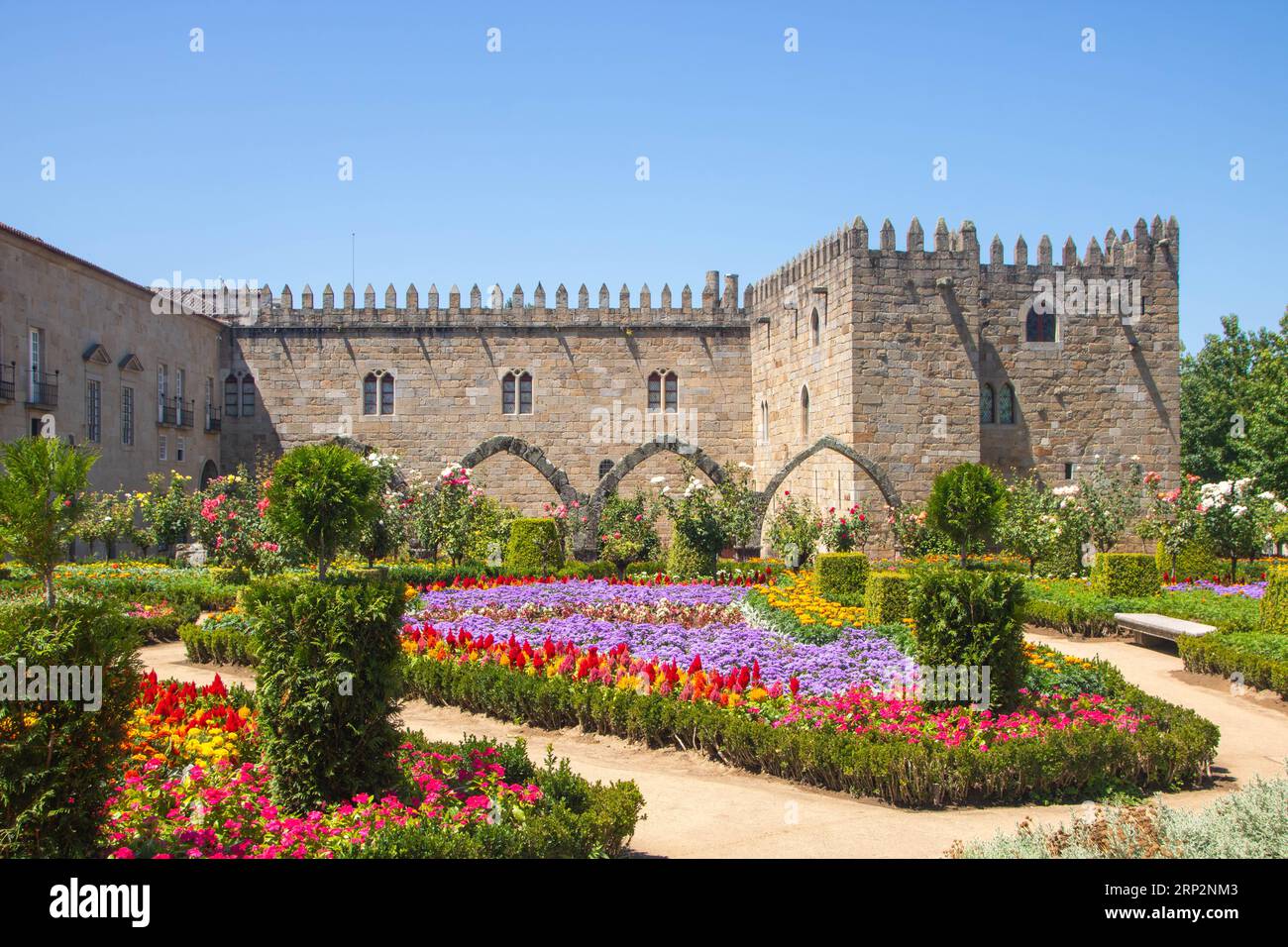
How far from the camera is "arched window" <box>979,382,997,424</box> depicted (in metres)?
20.5

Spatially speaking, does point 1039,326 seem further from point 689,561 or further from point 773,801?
point 773,801

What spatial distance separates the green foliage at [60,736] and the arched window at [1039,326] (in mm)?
19087

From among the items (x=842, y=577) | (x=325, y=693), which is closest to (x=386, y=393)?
(x=842, y=577)

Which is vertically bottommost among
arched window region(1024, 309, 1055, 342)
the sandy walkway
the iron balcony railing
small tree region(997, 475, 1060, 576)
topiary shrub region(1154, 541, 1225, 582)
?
the sandy walkway

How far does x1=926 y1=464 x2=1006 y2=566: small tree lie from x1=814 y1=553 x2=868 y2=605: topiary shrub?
239 cm

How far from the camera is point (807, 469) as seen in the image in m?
21.4

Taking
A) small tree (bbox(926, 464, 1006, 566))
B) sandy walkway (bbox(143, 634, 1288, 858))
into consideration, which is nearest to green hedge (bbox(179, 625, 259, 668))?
sandy walkway (bbox(143, 634, 1288, 858))

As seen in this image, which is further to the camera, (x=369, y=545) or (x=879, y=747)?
(x=369, y=545)

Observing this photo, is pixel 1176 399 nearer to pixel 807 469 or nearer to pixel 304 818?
pixel 807 469

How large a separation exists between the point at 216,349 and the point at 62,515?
16215mm

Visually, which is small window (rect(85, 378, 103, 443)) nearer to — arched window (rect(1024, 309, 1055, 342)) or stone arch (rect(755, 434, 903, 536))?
stone arch (rect(755, 434, 903, 536))

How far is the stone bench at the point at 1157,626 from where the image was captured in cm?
1148

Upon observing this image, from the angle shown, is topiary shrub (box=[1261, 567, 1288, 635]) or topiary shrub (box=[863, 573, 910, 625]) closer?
topiary shrub (box=[1261, 567, 1288, 635])
